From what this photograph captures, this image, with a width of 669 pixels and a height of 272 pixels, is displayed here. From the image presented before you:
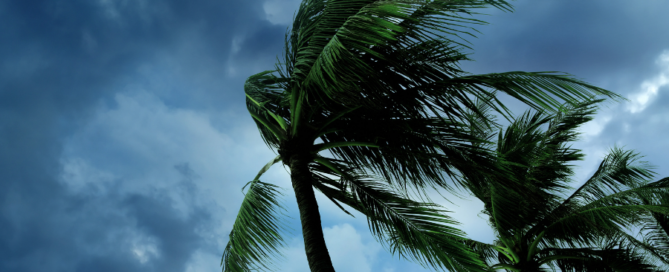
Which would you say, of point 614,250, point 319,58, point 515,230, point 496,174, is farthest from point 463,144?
point 614,250

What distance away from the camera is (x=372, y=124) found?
4902mm

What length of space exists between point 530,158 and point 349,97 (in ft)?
13.8

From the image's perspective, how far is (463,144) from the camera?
→ 16.0 ft

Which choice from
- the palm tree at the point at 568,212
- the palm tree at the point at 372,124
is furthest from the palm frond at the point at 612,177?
the palm tree at the point at 372,124

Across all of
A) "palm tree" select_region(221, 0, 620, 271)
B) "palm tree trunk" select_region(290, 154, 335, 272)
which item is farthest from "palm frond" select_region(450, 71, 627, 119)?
"palm tree trunk" select_region(290, 154, 335, 272)

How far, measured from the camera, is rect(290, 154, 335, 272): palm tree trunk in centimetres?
406

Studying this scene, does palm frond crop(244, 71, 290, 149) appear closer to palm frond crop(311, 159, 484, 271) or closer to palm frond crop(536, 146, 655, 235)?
palm frond crop(311, 159, 484, 271)

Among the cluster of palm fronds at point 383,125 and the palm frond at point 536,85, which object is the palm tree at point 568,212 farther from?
the palm frond at point 536,85

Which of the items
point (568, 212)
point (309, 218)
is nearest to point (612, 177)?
point (568, 212)

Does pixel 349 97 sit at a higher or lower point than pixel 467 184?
higher

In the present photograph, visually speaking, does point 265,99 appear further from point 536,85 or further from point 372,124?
point 536,85

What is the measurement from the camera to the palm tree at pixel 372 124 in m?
3.60

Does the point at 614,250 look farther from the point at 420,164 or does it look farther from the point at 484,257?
the point at 420,164

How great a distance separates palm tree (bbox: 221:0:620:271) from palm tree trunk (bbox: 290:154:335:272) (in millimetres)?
11
